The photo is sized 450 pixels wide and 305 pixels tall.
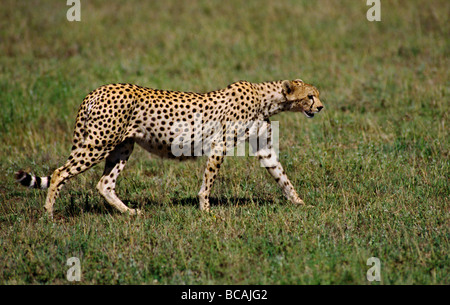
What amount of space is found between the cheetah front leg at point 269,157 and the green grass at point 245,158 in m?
0.19

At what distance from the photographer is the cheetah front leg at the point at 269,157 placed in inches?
261

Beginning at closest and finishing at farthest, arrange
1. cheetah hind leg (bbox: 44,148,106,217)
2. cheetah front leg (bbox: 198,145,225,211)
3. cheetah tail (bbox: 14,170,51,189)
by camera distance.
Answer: cheetah tail (bbox: 14,170,51,189) → cheetah hind leg (bbox: 44,148,106,217) → cheetah front leg (bbox: 198,145,225,211)

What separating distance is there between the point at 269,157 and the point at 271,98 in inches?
26.7

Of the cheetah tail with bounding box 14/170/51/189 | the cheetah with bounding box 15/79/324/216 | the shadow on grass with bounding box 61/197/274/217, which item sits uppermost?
the cheetah with bounding box 15/79/324/216

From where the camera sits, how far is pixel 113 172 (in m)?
6.51

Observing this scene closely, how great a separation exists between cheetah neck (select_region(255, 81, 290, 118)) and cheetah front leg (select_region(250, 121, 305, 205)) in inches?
6.4

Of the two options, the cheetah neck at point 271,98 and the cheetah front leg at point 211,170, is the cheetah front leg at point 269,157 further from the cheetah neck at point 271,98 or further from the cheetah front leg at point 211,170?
the cheetah front leg at point 211,170

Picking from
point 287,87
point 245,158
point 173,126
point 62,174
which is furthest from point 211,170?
point 62,174

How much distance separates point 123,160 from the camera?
6539 millimetres

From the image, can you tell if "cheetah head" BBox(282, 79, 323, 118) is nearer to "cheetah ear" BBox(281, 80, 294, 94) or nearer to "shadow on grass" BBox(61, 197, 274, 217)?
"cheetah ear" BBox(281, 80, 294, 94)

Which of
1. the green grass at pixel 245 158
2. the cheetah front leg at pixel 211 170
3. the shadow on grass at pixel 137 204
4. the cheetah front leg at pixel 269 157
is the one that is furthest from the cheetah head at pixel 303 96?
the shadow on grass at pixel 137 204

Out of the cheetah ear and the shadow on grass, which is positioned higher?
the cheetah ear

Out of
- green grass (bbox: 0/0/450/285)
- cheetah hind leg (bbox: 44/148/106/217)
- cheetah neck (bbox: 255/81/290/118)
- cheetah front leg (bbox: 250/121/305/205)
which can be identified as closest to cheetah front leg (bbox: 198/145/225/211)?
green grass (bbox: 0/0/450/285)

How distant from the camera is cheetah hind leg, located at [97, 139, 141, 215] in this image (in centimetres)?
646
